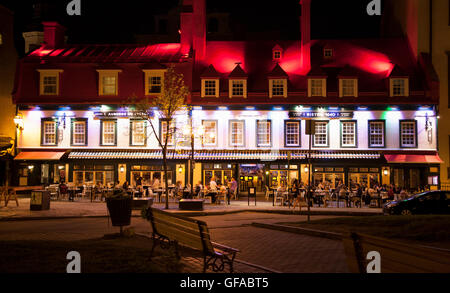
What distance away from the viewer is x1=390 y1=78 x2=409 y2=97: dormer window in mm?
34125

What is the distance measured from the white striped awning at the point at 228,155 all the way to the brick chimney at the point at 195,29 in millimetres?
8531

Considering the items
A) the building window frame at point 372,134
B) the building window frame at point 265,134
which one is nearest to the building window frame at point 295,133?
the building window frame at point 265,134

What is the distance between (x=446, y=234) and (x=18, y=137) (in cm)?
3200

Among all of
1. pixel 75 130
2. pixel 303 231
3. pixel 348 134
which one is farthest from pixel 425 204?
pixel 75 130

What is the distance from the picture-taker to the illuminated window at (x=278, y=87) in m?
34.8

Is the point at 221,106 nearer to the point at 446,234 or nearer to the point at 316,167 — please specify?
the point at 316,167

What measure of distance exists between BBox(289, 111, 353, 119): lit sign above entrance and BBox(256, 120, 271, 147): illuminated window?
1.96m

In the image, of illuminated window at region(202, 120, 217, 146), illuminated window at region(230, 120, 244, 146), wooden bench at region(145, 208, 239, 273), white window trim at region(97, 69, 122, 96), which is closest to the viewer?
wooden bench at region(145, 208, 239, 273)

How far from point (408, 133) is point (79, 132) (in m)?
24.9

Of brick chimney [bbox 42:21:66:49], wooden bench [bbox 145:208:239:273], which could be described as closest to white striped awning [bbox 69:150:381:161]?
brick chimney [bbox 42:21:66:49]

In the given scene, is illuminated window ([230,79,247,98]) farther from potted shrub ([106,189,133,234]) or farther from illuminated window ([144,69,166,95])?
potted shrub ([106,189,133,234])

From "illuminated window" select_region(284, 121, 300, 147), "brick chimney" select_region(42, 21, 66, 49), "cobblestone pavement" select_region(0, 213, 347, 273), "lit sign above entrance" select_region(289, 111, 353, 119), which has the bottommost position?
"cobblestone pavement" select_region(0, 213, 347, 273)

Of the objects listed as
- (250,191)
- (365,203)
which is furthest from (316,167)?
(250,191)
